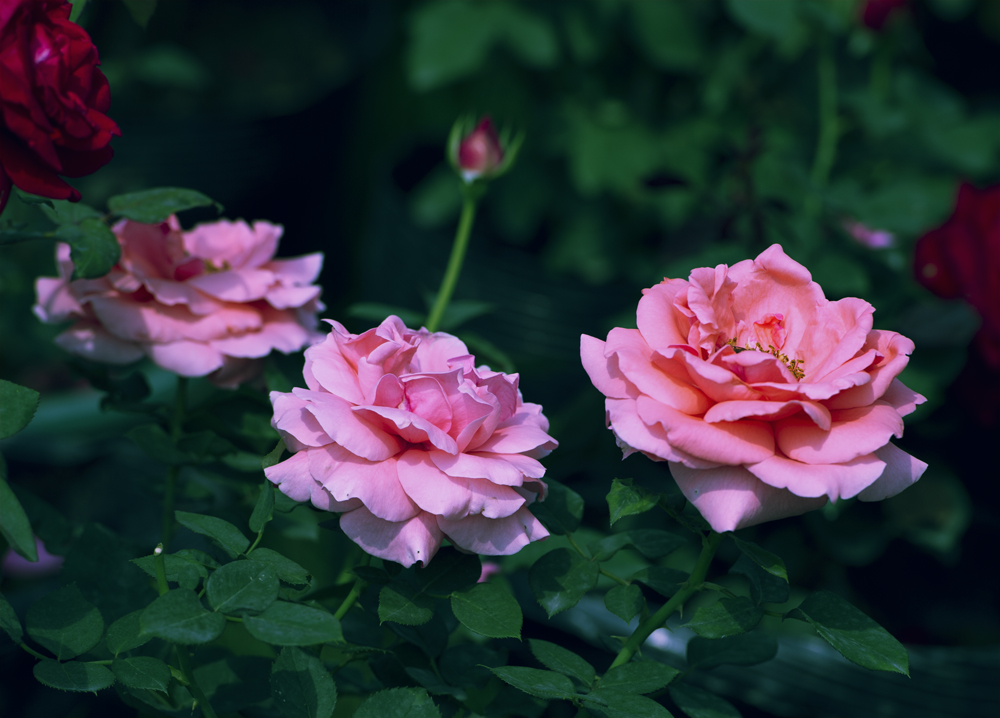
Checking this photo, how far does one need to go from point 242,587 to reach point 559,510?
0.17 metres

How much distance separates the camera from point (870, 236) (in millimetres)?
981

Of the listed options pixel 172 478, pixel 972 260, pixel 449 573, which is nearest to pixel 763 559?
pixel 449 573

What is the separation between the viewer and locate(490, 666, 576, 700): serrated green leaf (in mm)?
373

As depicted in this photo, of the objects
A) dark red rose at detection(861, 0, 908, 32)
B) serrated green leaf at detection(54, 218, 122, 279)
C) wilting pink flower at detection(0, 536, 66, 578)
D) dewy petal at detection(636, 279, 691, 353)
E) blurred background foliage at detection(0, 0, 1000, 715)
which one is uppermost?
dark red rose at detection(861, 0, 908, 32)

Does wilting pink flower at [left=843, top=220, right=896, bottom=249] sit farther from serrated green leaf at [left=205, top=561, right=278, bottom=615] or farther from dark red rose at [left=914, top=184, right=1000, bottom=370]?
serrated green leaf at [left=205, top=561, right=278, bottom=615]

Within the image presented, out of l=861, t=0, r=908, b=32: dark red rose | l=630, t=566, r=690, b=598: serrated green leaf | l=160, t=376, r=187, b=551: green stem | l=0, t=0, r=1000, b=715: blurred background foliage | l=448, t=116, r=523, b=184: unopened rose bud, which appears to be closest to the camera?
l=630, t=566, r=690, b=598: serrated green leaf

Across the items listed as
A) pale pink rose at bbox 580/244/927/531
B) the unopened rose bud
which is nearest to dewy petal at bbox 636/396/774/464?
pale pink rose at bbox 580/244/927/531

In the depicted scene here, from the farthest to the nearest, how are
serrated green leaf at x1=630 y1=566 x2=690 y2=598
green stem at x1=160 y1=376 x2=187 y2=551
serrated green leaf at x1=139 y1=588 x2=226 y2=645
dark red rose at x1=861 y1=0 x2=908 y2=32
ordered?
dark red rose at x1=861 y1=0 x2=908 y2=32
green stem at x1=160 y1=376 x2=187 y2=551
serrated green leaf at x1=630 y1=566 x2=690 y2=598
serrated green leaf at x1=139 y1=588 x2=226 y2=645

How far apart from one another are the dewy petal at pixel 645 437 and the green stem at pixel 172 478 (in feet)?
1.01

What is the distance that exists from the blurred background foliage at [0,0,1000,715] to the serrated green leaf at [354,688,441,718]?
21 centimetres

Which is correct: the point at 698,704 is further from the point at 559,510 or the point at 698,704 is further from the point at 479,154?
the point at 479,154

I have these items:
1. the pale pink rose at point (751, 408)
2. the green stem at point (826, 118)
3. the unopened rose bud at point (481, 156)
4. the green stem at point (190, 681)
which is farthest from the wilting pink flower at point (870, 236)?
the green stem at point (190, 681)

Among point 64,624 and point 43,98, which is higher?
point 43,98

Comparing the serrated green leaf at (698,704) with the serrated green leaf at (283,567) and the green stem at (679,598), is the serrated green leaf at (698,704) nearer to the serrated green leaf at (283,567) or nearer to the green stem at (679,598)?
the green stem at (679,598)
